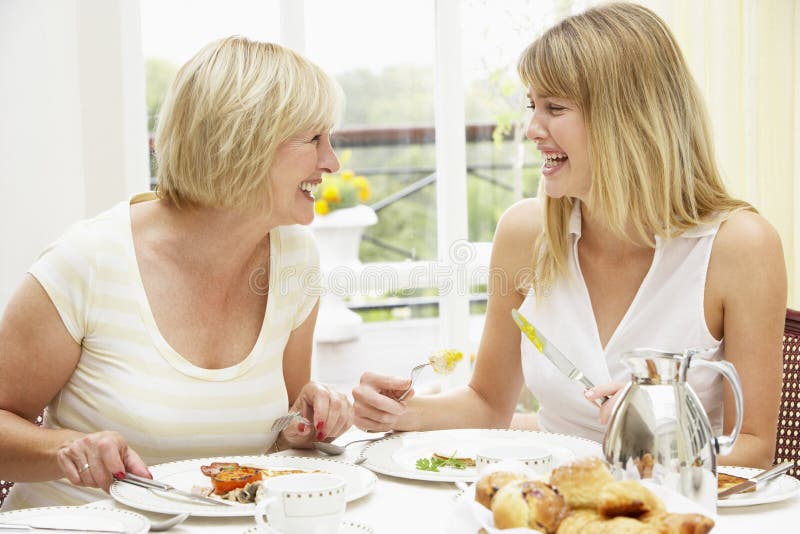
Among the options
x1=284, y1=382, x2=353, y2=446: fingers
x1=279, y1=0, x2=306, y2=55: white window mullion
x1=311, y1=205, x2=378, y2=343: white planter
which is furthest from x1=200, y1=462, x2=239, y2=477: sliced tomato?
x1=279, y1=0, x2=306, y2=55: white window mullion

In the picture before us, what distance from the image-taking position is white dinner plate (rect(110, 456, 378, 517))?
1158 millimetres

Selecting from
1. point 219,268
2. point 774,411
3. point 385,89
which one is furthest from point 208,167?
point 385,89

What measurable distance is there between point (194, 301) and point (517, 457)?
2.71ft

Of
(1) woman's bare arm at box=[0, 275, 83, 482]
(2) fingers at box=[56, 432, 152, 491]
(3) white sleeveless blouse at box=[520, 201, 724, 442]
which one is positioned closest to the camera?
(2) fingers at box=[56, 432, 152, 491]

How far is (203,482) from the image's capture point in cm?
133

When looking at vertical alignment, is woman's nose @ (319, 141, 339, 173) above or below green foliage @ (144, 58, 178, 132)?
below

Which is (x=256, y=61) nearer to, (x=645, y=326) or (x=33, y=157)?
(x=645, y=326)

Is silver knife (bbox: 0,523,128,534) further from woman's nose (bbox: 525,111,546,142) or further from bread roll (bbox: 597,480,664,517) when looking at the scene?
woman's nose (bbox: 525,111,546,142)

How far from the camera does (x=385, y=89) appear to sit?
346cm

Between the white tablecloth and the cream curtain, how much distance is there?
2.29m

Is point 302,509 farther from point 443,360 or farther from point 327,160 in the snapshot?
point 327,160

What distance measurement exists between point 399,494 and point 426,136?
92.5 inches

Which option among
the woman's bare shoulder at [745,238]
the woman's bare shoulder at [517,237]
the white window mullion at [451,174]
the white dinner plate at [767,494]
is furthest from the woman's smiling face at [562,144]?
the white window mullion at [451,174]

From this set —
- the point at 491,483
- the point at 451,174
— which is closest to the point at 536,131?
the point at 491,483
